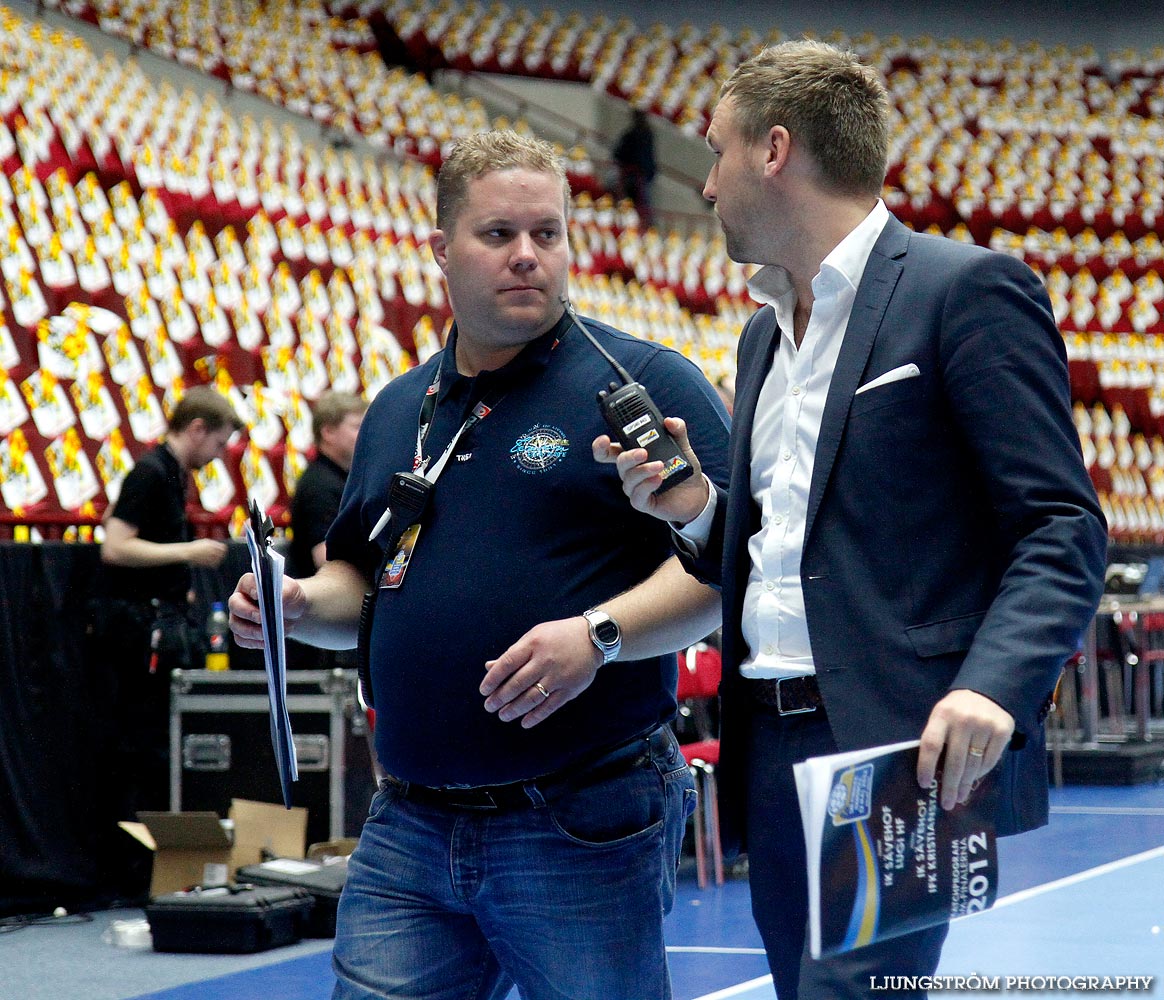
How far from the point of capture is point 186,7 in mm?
14352

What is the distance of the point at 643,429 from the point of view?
1.78 m

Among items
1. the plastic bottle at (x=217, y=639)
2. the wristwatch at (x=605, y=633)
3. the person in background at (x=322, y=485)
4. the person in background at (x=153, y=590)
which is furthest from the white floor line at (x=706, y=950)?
the wristwatch at (x=605, y=633)

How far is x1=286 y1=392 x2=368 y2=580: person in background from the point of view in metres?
5.10

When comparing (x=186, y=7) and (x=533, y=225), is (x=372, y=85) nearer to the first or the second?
(x=186, y=7)

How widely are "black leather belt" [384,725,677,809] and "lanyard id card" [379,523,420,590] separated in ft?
0.88

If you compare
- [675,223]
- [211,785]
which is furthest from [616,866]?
[675,223]

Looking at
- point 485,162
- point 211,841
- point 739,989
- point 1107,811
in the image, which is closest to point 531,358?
point 485,162

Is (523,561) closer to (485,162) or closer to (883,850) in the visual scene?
(485,162)

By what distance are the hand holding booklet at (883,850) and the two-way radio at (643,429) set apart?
0.46m

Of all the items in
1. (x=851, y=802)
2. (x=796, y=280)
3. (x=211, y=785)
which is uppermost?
(x=796, y=280)

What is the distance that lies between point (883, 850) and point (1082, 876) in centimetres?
437

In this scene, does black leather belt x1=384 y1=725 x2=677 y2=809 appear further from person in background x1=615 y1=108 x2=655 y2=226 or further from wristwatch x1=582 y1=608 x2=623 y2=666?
person in background x1=615 y1=108 x2=655 y2=226

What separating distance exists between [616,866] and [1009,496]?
0.68m

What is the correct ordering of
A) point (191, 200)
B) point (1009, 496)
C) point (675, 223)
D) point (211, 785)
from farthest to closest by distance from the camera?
point (675, 223) < point (191, 200) < point (211, 785) < point (1009, 496)
